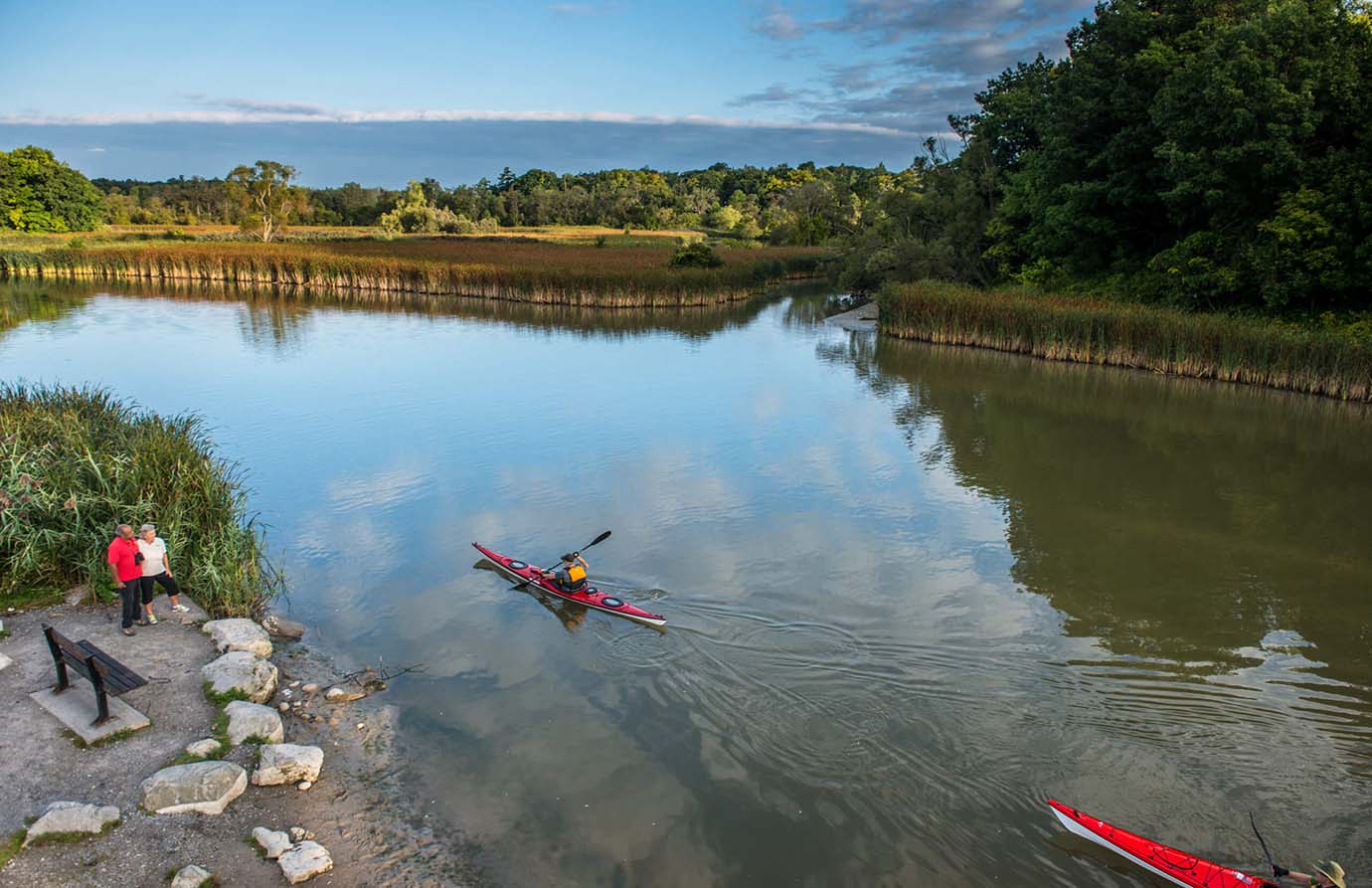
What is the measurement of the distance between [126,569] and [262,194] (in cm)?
6488

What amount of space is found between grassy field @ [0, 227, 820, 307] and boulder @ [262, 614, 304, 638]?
3079 cm

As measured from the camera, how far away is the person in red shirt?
26.1 feet

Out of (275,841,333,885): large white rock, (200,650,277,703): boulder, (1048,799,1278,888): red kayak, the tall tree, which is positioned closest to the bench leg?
(200,650,277,703): boulder

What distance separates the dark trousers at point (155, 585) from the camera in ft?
27.3

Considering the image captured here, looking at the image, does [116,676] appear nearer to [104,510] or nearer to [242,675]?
[242,675]

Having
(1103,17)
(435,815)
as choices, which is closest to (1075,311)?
(1103,17)

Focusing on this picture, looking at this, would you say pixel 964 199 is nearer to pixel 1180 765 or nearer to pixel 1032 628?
pixel 1032 628

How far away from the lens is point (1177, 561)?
11.7 metres

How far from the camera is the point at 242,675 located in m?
7.48

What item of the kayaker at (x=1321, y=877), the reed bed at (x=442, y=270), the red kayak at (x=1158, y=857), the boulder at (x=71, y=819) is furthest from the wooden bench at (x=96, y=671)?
the reed bed at (x=442, y=270)

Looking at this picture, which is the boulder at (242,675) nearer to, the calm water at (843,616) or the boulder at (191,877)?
the calm water at (843,616)

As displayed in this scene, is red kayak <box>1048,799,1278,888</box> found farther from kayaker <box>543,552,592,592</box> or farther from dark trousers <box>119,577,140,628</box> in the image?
dark trousers <box>119,577,140,628</box>

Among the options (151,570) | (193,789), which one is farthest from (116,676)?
(151,570)

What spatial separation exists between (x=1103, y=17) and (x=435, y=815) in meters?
33.9
